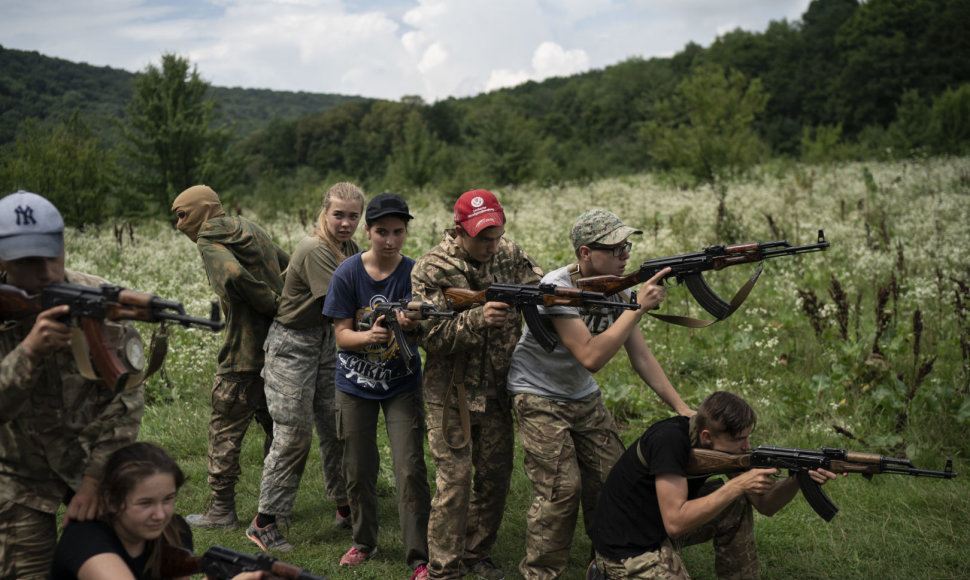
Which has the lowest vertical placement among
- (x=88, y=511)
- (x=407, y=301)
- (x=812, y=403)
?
(x=812, y=403)

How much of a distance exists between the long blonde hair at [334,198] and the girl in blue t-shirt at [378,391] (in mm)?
467

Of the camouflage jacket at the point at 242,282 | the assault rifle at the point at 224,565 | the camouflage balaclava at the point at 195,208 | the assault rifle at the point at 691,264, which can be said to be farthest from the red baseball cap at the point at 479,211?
the camouflage balaclava at the point at 195,208

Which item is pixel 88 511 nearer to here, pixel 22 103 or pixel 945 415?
pixel 945 415

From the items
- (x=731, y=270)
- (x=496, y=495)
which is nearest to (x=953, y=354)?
(x=731, y=270)

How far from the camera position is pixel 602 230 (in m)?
3.96

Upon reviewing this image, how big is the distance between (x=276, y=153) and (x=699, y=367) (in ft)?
179

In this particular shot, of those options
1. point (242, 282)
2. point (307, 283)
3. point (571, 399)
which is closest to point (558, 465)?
point (571, 399)

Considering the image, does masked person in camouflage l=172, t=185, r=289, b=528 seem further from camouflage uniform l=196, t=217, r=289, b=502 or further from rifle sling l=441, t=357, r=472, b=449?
rifle sling l=441, t=357, r=472, b=449

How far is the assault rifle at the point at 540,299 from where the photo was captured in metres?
3.77

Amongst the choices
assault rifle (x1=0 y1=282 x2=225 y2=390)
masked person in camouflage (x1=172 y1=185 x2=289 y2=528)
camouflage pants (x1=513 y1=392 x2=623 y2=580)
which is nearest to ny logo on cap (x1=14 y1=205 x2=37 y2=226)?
assault rifle (x1=0 y1=282 x2=225 y2=390)

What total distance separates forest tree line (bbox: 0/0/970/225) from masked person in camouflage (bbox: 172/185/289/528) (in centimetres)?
1323

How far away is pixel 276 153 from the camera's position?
5716 centimetres

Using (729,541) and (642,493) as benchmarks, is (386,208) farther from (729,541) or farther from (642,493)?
(729,541)

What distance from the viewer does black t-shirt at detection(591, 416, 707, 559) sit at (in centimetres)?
345
